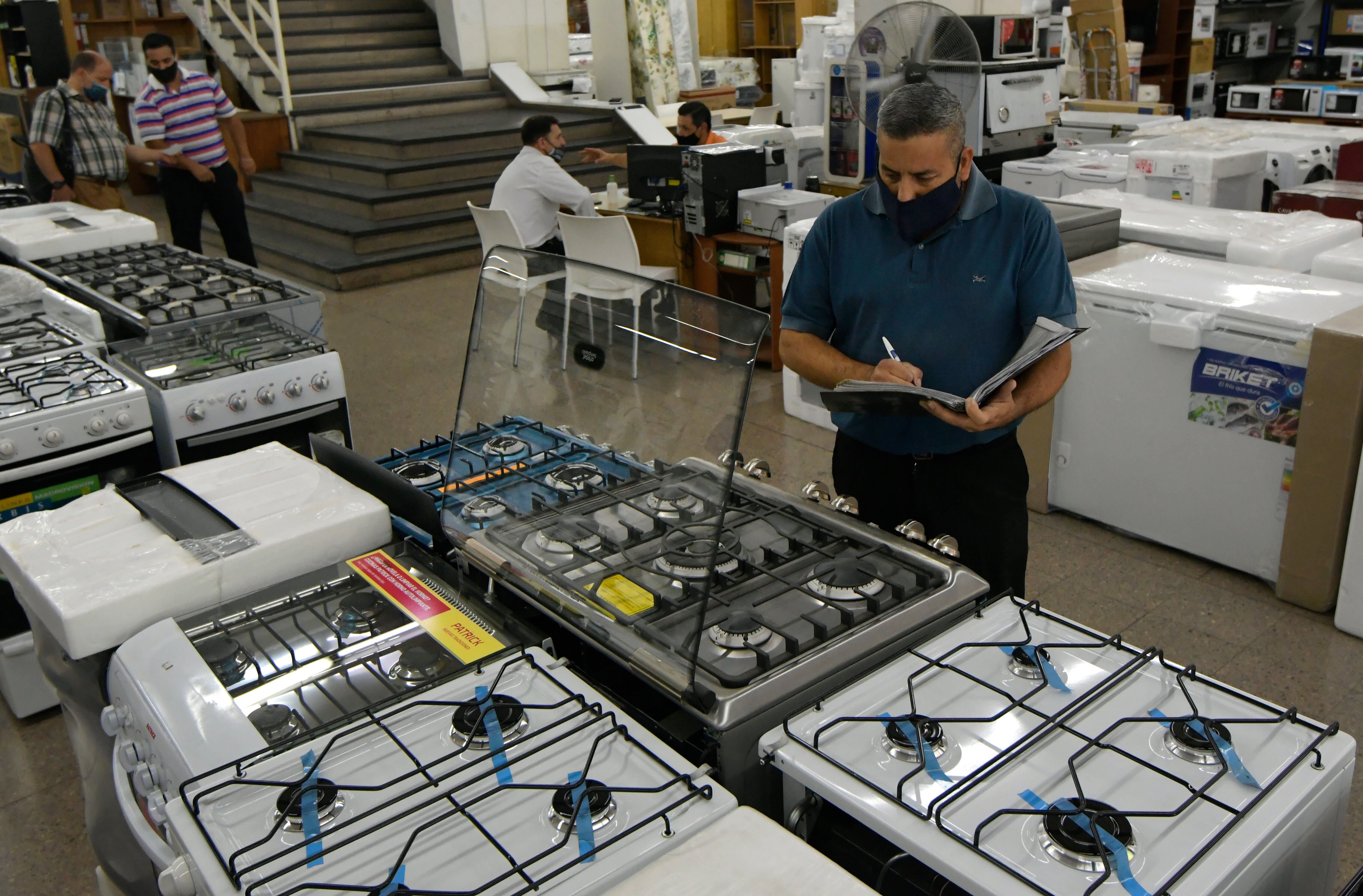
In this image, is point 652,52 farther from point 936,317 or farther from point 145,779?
point 145,779

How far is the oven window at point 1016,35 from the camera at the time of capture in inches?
217

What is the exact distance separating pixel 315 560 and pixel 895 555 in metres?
1.00

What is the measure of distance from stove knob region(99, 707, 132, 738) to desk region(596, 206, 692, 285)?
4.22 metres

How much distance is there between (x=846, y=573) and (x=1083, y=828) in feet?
1.89

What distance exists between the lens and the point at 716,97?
11.3m

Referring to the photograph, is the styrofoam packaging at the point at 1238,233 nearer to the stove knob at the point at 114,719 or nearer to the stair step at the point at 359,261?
the stove knob at the point at 114,719

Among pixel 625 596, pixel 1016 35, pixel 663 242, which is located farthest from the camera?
pixel 663 242

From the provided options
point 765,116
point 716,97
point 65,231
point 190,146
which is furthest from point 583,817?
point 716,97

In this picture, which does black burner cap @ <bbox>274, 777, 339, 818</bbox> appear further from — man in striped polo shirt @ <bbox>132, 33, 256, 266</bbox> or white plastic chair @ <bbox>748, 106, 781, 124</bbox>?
white plastic chair @ <bbox>748, 106, 781, 124</bbox>

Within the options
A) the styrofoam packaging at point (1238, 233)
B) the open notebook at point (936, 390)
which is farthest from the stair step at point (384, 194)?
the open notebook at point (936, 390)

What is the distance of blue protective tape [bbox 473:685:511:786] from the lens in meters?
1.28

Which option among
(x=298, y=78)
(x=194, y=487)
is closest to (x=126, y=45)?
(x=298, y=78)

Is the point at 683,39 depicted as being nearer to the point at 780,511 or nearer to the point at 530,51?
the point at 530,51

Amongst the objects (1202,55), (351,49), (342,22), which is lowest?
(1202,55)
